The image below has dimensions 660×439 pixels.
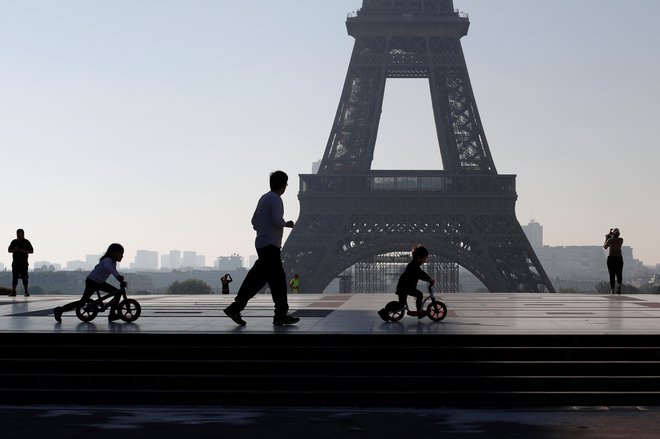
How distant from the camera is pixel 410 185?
73625 millimetres

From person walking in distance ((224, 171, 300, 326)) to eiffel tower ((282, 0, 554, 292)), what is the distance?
51.1m

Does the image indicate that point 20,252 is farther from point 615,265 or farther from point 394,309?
point 615,265

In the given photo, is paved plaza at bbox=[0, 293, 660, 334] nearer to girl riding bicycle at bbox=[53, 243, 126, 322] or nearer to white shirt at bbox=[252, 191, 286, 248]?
girl riding bicycle at bbox=[53, 243, 126, 322]

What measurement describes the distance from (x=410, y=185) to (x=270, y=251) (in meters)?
60.8

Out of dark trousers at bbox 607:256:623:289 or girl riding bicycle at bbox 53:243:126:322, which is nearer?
girl riding bicycle at bbox 53:243:126:322

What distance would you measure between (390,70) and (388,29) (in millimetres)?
2976

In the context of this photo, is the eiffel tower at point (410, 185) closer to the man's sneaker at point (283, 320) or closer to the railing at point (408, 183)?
the railing at point (408, 183)

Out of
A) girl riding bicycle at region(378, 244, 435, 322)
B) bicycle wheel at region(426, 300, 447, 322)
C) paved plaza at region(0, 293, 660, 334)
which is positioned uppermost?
girl riding bicycle at region(378, 244, 435, 322)

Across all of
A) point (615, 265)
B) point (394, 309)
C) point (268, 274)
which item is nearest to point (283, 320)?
point (268, 274)

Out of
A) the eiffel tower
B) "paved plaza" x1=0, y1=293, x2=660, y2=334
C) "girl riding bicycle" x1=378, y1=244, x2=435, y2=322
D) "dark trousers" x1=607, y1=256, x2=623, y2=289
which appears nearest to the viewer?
"paved plaza" x1=0, y1=293, x2=660, y2=334

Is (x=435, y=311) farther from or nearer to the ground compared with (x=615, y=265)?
nearer to the ground

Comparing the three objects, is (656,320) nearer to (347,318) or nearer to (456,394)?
(347,318)

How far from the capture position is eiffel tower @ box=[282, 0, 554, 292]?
220 feet

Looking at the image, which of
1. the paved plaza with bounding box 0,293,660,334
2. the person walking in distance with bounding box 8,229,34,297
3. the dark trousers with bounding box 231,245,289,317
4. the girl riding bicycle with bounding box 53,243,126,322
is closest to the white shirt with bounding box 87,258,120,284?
the girl riding bicycle with bounding box 53,243,126,322
